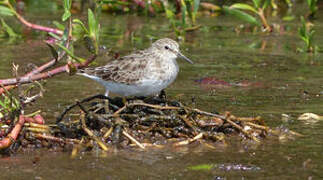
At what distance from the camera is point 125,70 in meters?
8.46

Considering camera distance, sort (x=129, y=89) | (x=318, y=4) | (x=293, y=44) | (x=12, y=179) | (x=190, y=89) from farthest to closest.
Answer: (x=318, y=4)
(x=293, y=44)
(x=190, y=89)
(x=129, y=89)
(x=12, y=179)

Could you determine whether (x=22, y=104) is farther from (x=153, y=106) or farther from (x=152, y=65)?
(x=152, y=65)

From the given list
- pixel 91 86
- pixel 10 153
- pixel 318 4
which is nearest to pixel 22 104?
pixel 10 153

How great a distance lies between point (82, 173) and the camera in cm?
641

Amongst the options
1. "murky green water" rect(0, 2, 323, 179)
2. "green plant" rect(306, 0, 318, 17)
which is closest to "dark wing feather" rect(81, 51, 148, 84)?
"murky green water" rect(0, 2, 323, 179)

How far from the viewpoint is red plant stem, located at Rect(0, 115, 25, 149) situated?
6762mm

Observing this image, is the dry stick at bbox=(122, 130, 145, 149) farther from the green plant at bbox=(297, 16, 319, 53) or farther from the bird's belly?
the green plant at bbox=(297, 16, 319, 53)

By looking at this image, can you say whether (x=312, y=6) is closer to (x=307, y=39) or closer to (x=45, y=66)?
(x=307, y=39)

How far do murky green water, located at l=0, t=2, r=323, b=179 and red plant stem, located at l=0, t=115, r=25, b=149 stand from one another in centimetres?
16

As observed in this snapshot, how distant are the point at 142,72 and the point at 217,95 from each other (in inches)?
61.4

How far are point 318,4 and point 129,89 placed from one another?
868 cm

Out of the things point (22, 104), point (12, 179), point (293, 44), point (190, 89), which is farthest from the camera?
point (293, 44)

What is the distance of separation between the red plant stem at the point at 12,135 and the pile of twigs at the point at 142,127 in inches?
7.8

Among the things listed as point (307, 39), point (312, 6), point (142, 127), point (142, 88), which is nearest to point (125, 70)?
point (142, 88)
